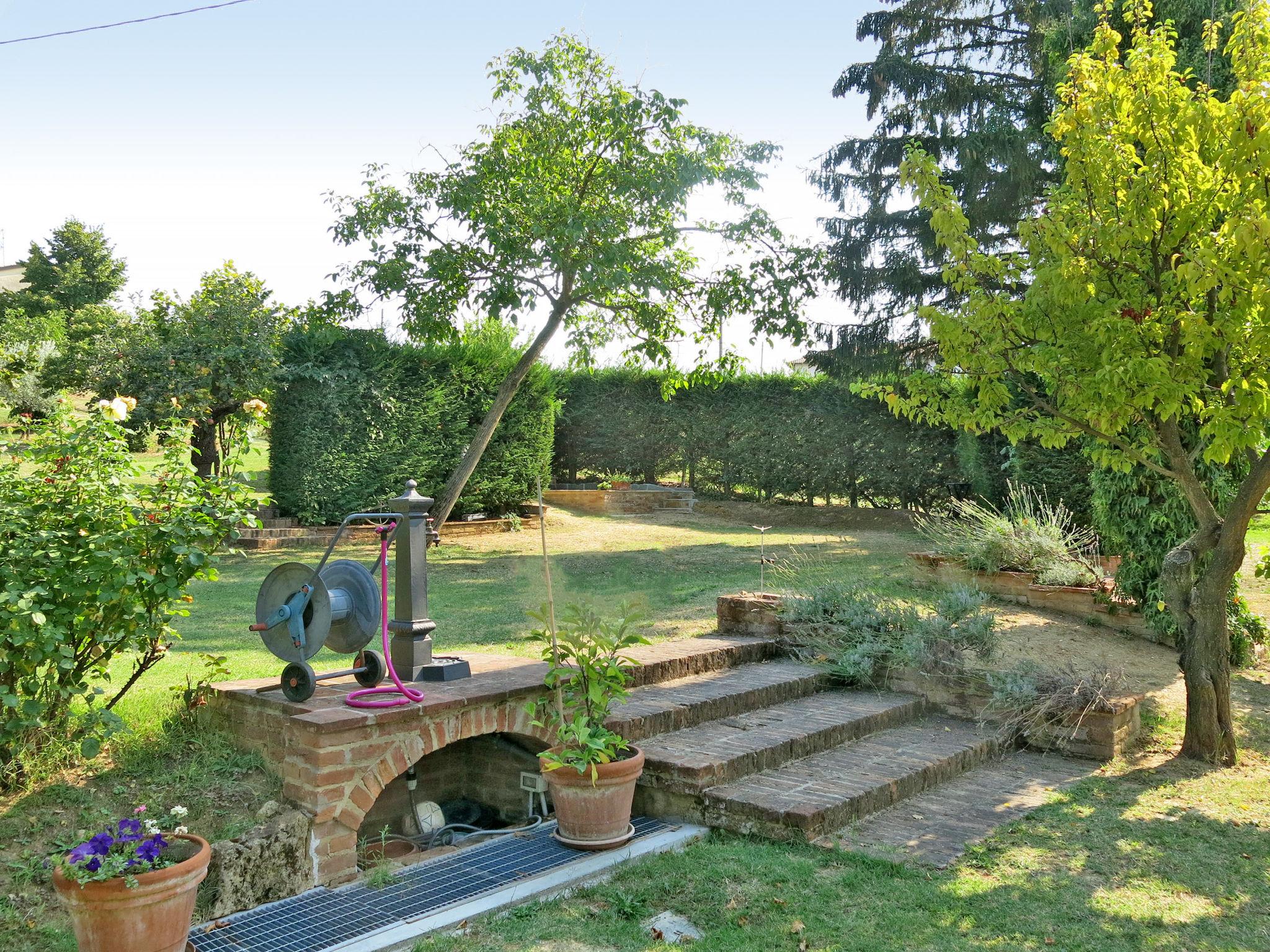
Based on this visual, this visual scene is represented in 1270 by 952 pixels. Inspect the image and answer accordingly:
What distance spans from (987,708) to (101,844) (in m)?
4.97

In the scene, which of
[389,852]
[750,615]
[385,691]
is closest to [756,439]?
[750,615]

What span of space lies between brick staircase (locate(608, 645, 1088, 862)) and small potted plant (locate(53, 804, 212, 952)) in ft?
7.39

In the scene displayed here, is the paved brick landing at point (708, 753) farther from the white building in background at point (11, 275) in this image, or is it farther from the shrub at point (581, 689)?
the white building in background at point (11, 275)

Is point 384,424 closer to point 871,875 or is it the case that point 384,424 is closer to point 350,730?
point 350,730

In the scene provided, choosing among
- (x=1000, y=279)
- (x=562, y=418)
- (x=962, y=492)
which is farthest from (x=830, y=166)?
(x=1000, y=279)

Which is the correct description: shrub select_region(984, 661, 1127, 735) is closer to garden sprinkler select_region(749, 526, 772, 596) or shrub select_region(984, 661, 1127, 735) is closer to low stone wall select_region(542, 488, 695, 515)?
garden sprinkler select_region(749, 526, 772, 596)

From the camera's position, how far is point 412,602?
4.92 metres

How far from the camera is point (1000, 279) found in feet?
19.3

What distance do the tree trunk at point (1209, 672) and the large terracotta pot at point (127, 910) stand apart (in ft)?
17.5

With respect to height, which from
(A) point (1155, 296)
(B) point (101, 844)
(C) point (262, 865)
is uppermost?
(A) point (1155, 296)

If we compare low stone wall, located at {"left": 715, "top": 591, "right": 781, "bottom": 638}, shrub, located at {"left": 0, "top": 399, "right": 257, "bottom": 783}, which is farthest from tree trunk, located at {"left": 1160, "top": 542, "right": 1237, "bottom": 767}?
shrub, located at {"left": 0, "top": 399, "right": 257, "bottom": 783}

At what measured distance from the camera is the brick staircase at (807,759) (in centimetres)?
440

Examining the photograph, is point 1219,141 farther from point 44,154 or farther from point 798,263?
point 44,154

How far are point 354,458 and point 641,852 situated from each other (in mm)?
10356
